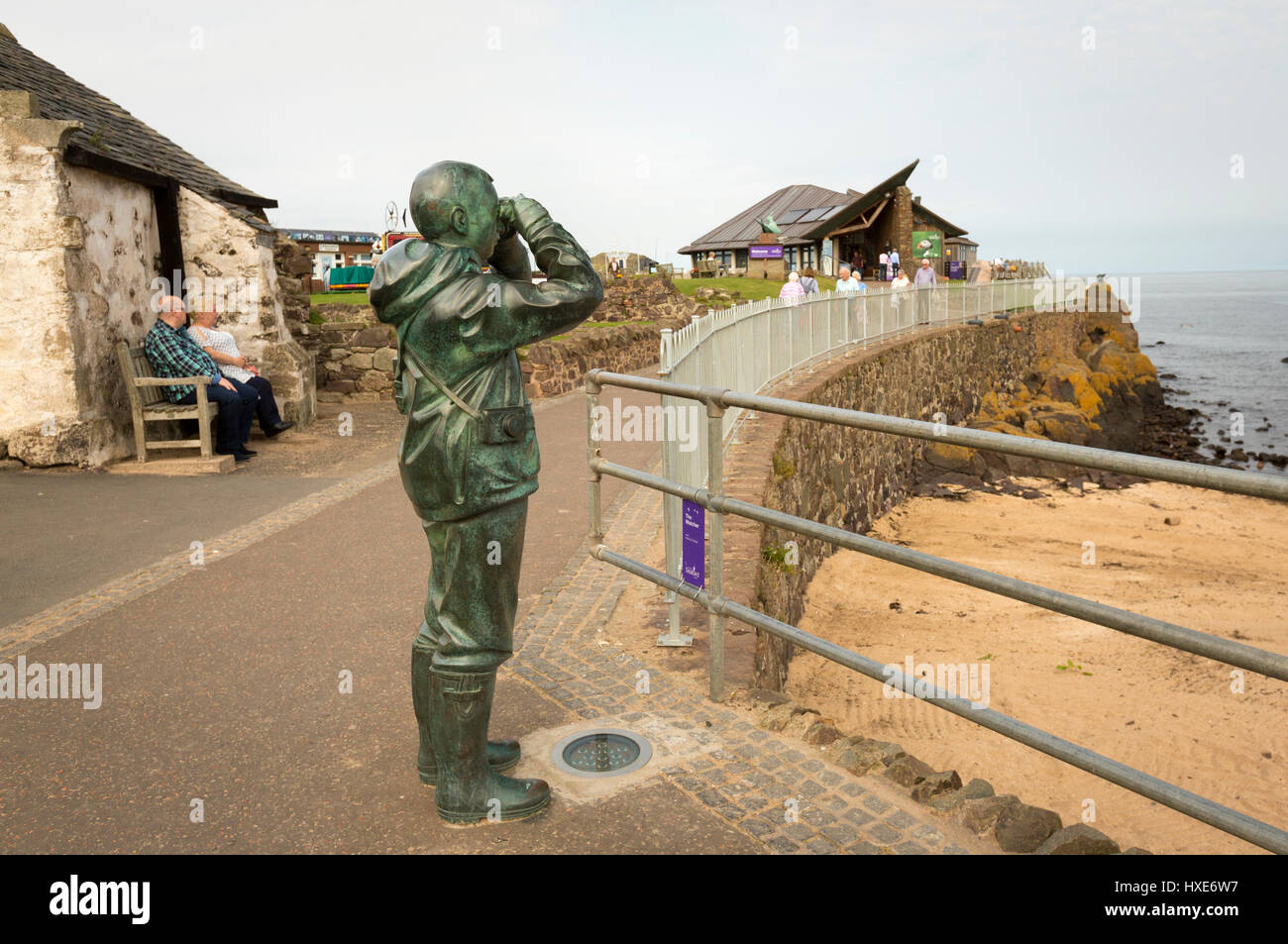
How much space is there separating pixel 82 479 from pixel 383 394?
653cm

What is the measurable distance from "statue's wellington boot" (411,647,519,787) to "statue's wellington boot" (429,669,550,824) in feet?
0.21

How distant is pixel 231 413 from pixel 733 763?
7.53 metres

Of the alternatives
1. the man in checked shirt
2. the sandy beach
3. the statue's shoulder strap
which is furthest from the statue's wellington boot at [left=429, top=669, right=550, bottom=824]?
the man in checked shirt

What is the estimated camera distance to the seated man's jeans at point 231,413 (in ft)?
30.9

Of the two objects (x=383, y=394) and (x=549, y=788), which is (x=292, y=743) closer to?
(x=549, y=788)

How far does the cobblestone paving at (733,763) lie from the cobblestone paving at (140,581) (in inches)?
89.3

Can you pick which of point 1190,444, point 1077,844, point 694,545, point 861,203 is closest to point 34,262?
point 694,545

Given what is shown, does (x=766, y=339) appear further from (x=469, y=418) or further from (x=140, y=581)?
(x=469, y=418)

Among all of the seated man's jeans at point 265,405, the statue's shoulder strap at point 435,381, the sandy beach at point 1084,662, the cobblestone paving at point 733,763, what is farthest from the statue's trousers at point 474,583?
the seated man's jeans at point 265,405

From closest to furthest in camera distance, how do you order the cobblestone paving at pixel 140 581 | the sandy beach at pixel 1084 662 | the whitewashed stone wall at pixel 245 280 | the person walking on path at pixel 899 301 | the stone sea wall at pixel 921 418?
the cobblestone paving at pixel 140 581
the sandy beach at pixel 1084 662
the stone sea wall at pixel 921 418
the whitewashed stone wall at pixel 245 280
the person walking on path at pixel 899 301

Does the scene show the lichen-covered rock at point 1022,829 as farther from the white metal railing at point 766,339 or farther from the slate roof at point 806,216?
the slate roof at point 806,216

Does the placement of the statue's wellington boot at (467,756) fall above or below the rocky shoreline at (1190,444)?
above

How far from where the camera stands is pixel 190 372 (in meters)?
9.45
